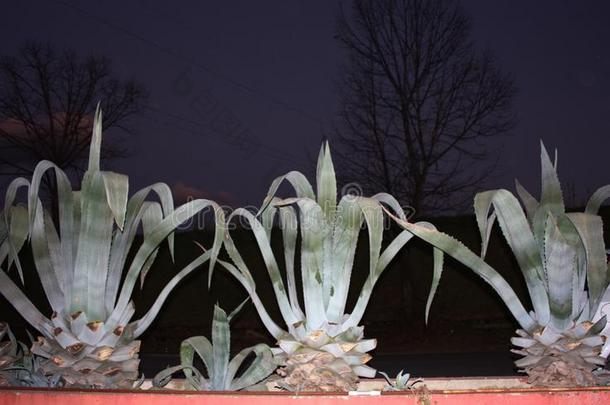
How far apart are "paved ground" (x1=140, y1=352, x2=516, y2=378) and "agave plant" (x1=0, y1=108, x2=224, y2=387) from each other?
7.73m

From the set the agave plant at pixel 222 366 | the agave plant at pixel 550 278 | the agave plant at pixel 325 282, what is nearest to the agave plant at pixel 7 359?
the agave plant at pixel 222 366

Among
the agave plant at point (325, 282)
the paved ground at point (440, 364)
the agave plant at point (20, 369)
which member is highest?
the agave plant at point (325, 282)

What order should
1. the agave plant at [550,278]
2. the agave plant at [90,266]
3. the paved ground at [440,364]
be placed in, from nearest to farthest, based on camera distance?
the agave plant at [550,278], the agave plant at [90,266], the paved ground at [440,364]

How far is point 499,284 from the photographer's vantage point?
10.4ft

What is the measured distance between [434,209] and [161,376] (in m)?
12.5

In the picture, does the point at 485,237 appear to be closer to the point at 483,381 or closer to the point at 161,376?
the point at 483,381

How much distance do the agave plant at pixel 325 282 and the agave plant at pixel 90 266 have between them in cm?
42

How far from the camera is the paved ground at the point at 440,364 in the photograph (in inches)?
438

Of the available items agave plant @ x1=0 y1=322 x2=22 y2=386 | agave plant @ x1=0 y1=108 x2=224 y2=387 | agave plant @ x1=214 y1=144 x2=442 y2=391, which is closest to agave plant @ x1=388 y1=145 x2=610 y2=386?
agave plant @ x1=214 y1=144 x2=442 y2=391

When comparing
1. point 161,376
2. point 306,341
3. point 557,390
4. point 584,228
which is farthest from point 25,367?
point 584,228

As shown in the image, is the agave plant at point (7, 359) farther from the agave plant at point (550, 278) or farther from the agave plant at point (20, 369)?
the agave plant at point (550, 278)

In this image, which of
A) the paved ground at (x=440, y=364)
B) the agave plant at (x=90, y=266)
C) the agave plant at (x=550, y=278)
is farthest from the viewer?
the paved ground at (x=440, y=364)

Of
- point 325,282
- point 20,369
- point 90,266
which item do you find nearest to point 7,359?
point 20,369

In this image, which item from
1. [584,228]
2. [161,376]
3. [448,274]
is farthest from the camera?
[448,274]
